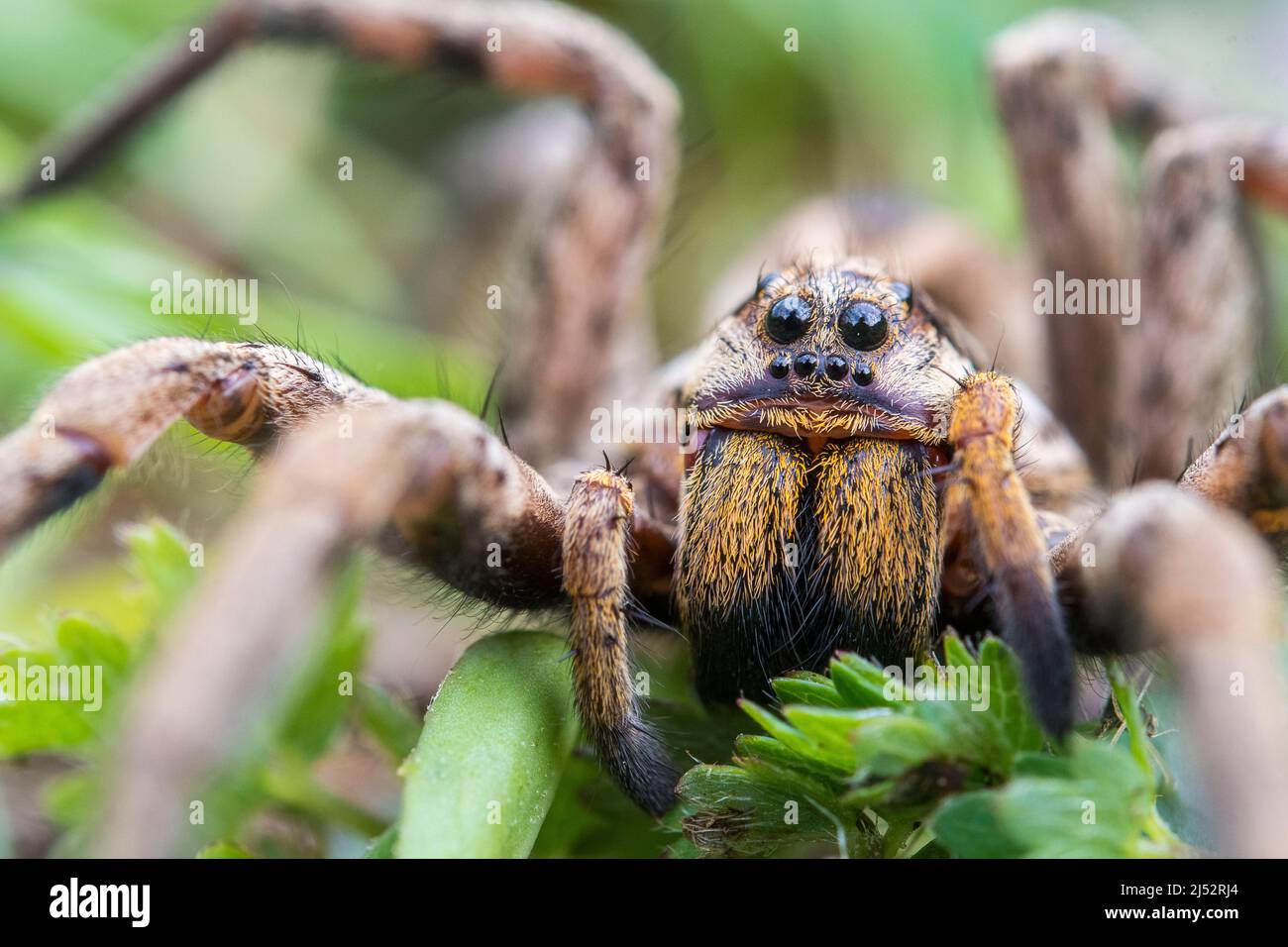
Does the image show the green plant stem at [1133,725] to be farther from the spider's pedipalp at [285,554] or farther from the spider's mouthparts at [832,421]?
the spider's pedipalp at [285,554]

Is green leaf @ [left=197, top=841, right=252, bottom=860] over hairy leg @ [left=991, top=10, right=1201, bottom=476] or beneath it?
beneath

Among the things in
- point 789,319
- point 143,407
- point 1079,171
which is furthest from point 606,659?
point 1079,171

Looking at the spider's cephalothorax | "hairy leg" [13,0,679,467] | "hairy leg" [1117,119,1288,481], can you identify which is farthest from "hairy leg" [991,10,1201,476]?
the spider's cephalothorax

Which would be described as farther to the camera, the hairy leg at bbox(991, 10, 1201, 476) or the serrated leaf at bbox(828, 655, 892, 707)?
the hairy leg at bbox(991, 10, 1201, 476)

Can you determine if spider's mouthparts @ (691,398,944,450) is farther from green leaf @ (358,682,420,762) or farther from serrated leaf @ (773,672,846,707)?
green leaf @ (358,682,420,762)

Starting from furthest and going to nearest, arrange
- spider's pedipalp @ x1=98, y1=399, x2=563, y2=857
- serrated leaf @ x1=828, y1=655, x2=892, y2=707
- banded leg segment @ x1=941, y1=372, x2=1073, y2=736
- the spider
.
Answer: serrated leaf @ x1=828, y1=655, x2=892, y2=707 → banded leg segment @ x1=941, y1=372, x2=1073, y2=736 → the spider → spider's pedipalp @ x1=98, y1=399, x2=563, y2=857

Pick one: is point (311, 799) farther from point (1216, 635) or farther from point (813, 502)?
point (1216, 635)
